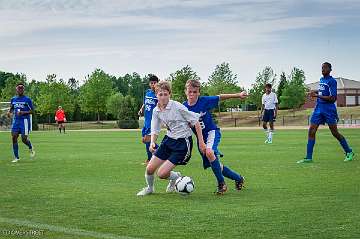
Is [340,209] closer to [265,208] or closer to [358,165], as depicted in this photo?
[265,208]

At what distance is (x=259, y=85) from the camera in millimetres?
91125

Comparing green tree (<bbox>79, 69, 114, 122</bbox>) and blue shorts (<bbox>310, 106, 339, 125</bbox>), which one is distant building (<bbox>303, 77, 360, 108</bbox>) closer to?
green tree (<bbox>79, 69, 114, 122</bbox>)

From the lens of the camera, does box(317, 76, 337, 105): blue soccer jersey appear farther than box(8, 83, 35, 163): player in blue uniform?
No

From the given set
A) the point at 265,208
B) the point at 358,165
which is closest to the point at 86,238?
the point at 265,208

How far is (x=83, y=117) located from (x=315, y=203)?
95318 mm

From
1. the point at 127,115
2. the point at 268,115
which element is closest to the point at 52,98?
the point at 127,115

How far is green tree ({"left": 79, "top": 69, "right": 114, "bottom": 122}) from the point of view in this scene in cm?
9219

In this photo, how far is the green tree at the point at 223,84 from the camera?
304 feet

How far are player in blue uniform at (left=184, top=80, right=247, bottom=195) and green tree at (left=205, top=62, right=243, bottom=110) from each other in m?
76.8

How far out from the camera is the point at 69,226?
23.5 ft

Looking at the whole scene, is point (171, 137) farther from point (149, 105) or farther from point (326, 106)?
point (326, 106)

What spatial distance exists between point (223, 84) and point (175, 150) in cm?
8663

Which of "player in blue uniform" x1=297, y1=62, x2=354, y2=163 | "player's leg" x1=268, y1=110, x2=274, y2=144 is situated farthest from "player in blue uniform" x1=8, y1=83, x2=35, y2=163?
"player's leg" x1=268, y1=110, x2=274, y2=144

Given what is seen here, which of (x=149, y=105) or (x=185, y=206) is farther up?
(x=149, y=105)
